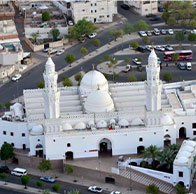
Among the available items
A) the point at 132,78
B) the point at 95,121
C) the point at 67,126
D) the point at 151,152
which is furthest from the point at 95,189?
the point at 132,78

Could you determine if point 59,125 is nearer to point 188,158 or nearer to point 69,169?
point 69,169

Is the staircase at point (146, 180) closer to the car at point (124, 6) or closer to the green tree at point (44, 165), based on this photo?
the green tree at point (44, 165)

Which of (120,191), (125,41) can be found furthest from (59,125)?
(125,41)

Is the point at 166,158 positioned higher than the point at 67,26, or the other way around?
the point at 67,26

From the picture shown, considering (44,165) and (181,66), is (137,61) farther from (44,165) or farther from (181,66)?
(44,165)

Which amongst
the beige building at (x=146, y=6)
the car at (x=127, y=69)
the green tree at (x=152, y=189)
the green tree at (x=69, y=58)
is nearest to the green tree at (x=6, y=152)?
the green tree at (x=152, y=189)

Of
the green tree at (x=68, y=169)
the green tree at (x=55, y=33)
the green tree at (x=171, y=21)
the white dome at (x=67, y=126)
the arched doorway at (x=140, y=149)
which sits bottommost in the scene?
the green tree at (x=68, y=169)
